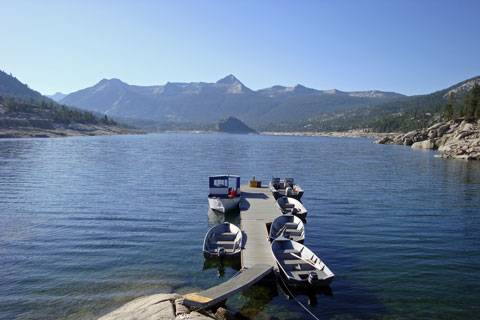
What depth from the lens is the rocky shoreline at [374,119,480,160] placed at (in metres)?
98.2

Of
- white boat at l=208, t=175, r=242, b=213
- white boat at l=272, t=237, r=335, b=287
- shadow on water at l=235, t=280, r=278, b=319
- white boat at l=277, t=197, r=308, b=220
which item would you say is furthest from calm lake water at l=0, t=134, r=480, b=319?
white boat at l=208, t=175, r=242, b=213

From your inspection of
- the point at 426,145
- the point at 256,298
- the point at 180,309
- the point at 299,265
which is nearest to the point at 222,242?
the point at 299,265

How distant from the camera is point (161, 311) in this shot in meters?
→ 14.6

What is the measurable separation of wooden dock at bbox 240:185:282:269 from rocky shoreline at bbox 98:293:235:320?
5768mm

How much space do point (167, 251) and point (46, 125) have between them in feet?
662

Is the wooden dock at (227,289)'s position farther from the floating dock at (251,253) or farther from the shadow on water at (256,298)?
the shadow on water at (256,298)

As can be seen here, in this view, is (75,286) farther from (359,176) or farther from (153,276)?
(359,176)

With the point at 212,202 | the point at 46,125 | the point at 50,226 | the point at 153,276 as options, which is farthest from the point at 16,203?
the point at 46,125

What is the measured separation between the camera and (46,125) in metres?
191

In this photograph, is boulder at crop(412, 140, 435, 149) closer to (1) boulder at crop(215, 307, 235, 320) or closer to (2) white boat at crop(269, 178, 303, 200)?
(2) white boat at crop(269, 178, 303, 200)

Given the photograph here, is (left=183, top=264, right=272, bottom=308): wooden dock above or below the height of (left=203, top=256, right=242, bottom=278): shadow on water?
above

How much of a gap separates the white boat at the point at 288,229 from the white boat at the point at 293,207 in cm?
416

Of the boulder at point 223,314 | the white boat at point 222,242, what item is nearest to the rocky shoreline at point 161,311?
the boulder at point 223,314

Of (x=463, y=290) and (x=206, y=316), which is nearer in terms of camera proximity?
(x=206, y=316)
